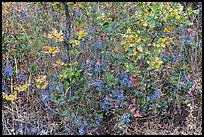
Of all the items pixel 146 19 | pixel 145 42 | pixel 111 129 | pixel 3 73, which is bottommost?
pixel 111 129

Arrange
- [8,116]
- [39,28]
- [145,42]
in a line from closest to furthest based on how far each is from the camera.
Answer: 1. [145,42]
2. [8,116]
3. [39,28]

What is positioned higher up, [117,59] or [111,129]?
[117,59]

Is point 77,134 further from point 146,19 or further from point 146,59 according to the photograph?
point 146,19

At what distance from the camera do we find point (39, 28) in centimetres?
356

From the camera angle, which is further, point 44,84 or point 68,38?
point 68,38

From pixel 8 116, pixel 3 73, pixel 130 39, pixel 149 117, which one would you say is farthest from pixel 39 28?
pixel 149 117

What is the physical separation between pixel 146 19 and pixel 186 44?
2.51 ft

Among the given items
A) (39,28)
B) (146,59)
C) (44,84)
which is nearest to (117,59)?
(146,59)

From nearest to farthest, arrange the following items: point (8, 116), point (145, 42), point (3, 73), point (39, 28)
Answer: point (145, 42) < point (8, 116) < point (3, 73) < point (39, 28)

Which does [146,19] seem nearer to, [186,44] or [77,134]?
[186,44]

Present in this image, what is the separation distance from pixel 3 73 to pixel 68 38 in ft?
2.76

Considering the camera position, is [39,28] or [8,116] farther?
[39,28]

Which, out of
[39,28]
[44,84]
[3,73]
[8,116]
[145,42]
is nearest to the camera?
[44,84]

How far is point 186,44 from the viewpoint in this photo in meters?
3.29
